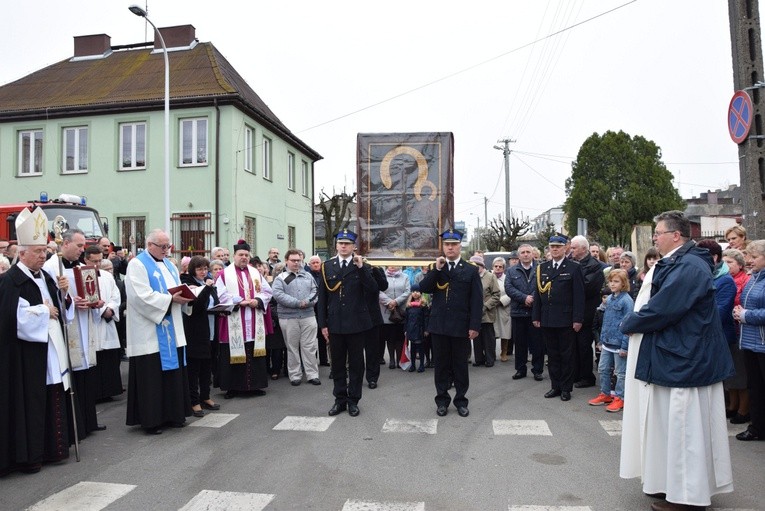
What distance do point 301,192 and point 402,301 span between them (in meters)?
19.8

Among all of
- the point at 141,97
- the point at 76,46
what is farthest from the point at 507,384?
the point at 76,46

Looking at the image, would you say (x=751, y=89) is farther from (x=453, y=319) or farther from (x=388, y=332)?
(x=388, y=332)

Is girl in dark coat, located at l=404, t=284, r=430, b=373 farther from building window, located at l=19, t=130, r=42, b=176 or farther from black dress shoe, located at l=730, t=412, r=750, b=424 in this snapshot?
building window, located at l=19, t=130, r=42, b=176

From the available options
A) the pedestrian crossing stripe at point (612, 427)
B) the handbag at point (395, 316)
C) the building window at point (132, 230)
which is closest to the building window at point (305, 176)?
the building window at point (132, 230)

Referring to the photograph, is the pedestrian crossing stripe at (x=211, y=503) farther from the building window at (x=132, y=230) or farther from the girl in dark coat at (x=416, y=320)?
the building window at (x=132, y=230)

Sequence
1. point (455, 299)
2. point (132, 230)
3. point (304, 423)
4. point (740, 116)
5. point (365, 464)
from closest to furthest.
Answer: point (365, 464), point (304, 423), point (455, 299), point (740, 116), point (132, 230)

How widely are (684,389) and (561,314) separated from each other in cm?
390

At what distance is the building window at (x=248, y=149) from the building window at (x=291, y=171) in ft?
13.8

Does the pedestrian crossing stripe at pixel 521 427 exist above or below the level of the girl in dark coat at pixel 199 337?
below

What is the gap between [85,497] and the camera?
4.77m

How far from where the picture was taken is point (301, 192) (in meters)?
29.3

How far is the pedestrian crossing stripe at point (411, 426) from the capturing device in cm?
661

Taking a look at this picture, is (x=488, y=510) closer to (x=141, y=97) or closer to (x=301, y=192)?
(x=141, y=97)

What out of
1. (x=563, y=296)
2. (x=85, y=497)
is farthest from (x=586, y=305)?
(x=85, y=497)
